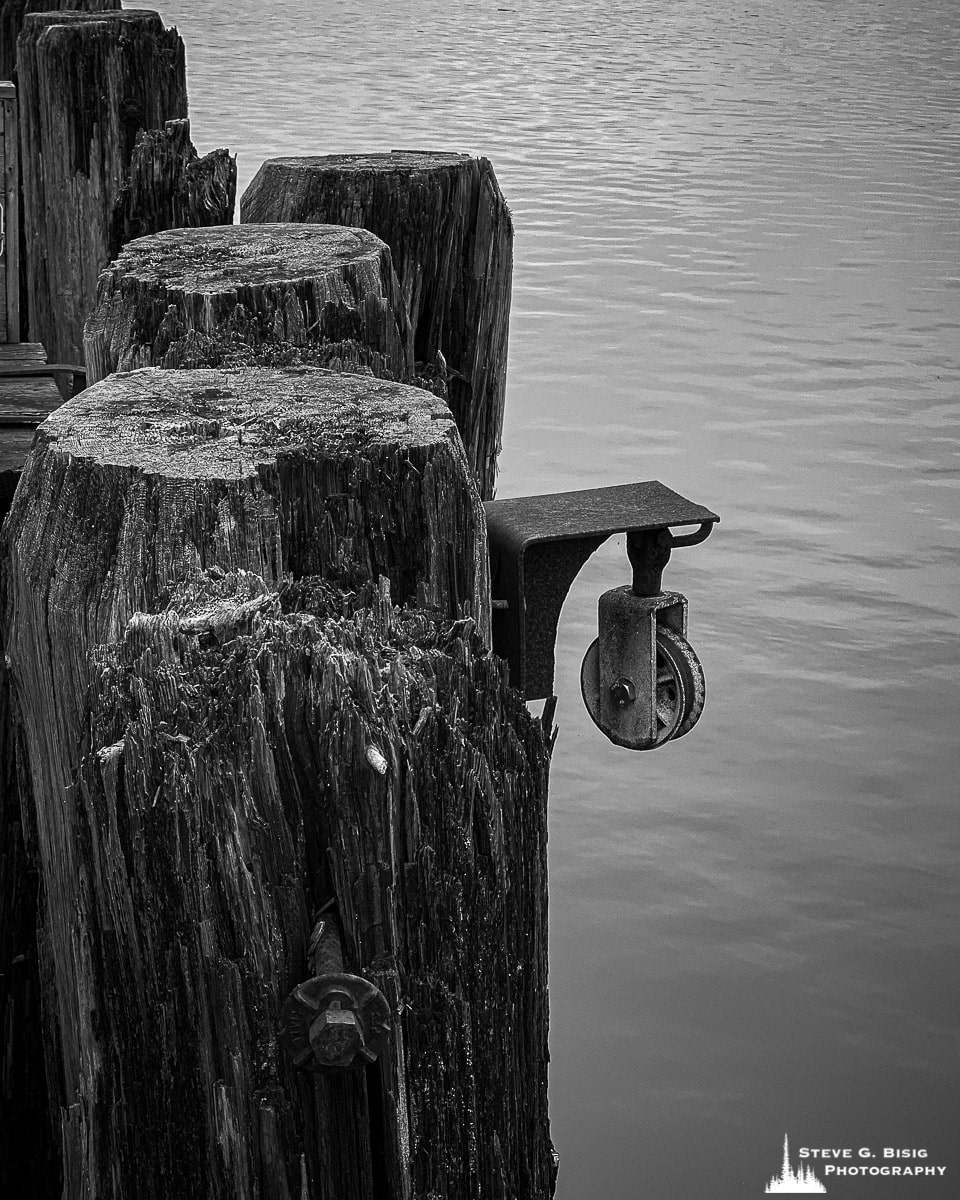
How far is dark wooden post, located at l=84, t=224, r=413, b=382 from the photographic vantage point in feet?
6.39

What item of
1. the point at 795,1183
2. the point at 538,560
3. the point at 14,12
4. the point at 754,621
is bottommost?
the point at 795,1183

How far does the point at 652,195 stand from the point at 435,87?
6783 millimetres

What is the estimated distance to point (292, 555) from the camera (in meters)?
1.39

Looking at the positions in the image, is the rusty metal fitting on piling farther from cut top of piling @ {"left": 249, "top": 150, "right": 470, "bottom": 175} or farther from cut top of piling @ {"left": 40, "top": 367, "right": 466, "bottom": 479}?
cut top of piling @ {"left": 249, "top": 150, "right": 470, "bottom": 175}

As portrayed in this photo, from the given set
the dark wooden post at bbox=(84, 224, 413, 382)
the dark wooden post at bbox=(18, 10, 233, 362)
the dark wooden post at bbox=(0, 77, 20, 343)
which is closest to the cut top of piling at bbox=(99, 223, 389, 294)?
the dark wooden post at bbox=(84, 224, 413, 382)

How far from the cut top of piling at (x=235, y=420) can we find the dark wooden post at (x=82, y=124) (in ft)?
7.34

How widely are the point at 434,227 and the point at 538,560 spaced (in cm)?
66

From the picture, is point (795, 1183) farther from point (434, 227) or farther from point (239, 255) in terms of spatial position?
point (239, 255)

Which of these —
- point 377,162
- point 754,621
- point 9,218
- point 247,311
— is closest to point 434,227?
point 377,162

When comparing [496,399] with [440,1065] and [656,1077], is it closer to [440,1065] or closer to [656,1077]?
[656,1077]

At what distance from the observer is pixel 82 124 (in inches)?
152

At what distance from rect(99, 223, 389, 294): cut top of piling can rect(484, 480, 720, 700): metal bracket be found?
491 millimetres

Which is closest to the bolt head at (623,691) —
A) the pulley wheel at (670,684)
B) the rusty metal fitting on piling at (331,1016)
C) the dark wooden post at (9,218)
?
the pulley wheel at (670,684)

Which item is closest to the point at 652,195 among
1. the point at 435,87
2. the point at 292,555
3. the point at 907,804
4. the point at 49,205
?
the point at 435,87
